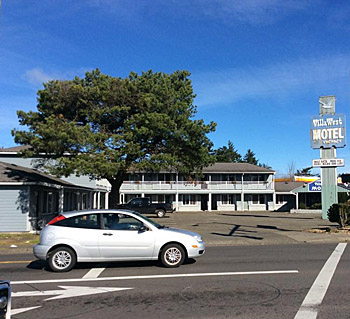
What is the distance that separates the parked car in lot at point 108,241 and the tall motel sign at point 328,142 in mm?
19440

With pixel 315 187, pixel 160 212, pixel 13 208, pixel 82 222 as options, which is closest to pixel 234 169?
pixel 315 187

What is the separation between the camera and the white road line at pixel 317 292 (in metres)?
5.74

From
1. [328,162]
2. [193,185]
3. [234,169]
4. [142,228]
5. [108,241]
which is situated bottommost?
[108,241]

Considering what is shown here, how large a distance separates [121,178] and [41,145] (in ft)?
16.9

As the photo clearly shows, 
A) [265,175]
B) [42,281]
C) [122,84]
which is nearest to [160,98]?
[122,84]

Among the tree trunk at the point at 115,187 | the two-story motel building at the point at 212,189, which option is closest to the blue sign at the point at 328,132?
the tree trunk at the point at 115,187

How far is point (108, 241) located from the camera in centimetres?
933

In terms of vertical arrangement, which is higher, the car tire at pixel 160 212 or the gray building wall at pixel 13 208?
the gray building wall at pixel 13 208

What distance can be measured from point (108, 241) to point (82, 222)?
87 centimetres

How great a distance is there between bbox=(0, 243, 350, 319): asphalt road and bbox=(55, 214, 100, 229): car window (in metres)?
1.13

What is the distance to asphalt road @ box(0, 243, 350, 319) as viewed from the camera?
5992 mm

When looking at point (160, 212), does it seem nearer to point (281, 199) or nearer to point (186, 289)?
point (281, 199)

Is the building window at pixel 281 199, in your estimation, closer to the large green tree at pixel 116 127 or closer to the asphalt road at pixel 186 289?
the large green tree at pixel 116 127

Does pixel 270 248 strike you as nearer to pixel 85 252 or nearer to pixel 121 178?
pixel 85 252
